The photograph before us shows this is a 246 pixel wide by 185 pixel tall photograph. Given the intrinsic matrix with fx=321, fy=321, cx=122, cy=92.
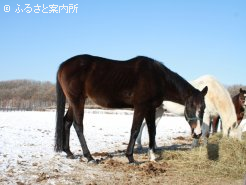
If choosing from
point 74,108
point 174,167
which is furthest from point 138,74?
point 174,167

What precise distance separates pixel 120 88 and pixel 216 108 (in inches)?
136

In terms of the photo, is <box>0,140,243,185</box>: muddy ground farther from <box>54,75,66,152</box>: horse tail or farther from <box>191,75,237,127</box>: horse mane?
<box>191,75,237,127</box>: horse mane

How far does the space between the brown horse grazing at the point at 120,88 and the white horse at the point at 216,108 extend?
6.24ft

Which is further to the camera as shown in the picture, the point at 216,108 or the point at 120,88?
the point at 216,108

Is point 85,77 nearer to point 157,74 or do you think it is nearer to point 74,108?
point 74,108

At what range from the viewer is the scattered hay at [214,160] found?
6.25 m

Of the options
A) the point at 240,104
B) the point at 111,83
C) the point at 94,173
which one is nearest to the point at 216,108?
the point at 111,83

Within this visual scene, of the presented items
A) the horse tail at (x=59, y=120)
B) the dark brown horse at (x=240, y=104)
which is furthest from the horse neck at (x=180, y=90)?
the dark brown horse at (x=240, y=104)

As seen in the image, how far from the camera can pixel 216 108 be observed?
30.0 feet

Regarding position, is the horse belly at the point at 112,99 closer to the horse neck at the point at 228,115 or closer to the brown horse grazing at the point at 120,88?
the brown horse grazing at the point at 120,88

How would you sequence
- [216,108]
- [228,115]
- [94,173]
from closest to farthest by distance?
[94,173] → [228,115] → [216,108]

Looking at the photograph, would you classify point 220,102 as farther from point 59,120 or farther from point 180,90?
point 59,120

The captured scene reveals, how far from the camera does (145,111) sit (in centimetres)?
706

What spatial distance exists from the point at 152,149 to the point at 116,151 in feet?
5.15
